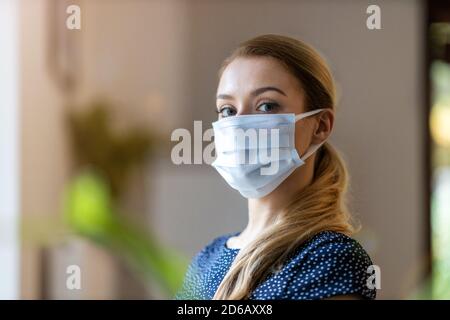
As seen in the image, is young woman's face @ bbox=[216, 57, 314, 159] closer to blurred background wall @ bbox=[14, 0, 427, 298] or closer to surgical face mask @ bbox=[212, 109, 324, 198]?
surgical face mask @ bbox=[212, 109, 324, 198]

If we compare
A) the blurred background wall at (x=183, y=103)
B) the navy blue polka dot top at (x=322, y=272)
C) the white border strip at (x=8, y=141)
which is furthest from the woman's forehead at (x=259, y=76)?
the white border strip at (x=8, y=141)

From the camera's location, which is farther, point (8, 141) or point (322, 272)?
point (8, 141)

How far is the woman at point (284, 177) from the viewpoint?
480 millimetres

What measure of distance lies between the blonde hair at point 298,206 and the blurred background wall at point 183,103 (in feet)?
0.82

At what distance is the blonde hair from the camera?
1.59 ft

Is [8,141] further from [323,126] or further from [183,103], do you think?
[323,126]

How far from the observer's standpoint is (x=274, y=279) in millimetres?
482

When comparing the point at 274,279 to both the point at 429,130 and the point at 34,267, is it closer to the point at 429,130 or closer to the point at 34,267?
the point at 34,267

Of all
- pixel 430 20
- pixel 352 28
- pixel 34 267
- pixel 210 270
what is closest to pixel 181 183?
pixel 34 267

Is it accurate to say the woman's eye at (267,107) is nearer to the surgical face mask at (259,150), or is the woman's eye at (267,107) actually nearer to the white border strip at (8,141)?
the surgical face mask at (259,150)

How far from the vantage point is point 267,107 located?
500 millimetres

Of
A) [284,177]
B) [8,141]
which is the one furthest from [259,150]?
[8,141]

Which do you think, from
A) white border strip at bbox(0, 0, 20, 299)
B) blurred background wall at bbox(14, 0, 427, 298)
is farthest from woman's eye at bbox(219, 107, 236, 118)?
white border strip at bbox(0, 0, 20, 299)

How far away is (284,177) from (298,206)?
0.08ft
